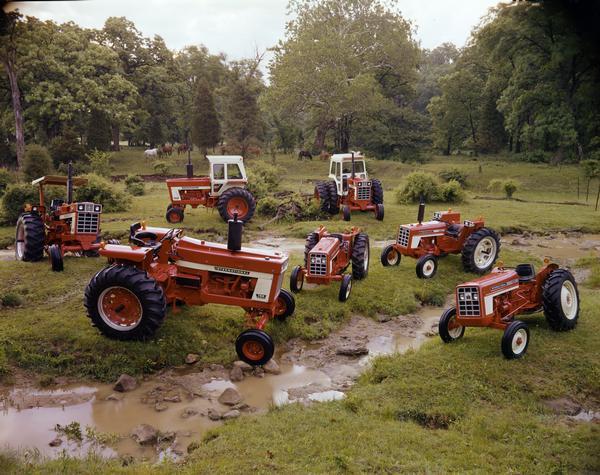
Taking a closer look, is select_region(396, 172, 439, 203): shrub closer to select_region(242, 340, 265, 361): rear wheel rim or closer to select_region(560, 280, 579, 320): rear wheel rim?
select_region(560, 280, 579, 320): rear wheel rim

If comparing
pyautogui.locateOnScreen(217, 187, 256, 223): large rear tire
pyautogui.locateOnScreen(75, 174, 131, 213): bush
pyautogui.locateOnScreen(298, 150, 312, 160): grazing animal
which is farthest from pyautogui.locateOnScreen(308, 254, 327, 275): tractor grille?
pyautogui.locateOnScreen(298, 150, 312, 160): grazing animal

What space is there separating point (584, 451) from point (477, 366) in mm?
1921

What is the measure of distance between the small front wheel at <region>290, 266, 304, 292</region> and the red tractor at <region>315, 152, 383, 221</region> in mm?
7438

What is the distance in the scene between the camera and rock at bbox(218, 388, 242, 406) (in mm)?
6098

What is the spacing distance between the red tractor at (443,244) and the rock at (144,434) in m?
6.87

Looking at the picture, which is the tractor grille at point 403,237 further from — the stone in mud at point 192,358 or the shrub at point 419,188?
the shrub at point 419,188

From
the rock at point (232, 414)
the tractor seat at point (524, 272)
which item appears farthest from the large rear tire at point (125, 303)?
the tractor seat at point (524, 272)

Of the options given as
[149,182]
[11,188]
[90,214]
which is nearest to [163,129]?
[149,182]

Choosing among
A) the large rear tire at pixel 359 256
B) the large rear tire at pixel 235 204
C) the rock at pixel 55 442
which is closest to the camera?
the rock at pixel 55 442

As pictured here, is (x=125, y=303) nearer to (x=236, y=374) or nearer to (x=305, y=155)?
(x=236, y=374)

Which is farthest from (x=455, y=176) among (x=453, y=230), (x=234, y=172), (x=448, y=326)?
(x=448, y=326)

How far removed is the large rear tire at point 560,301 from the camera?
7215 mm

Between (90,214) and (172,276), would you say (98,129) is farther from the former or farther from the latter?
(172,276)

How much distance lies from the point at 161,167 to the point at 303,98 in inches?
412
